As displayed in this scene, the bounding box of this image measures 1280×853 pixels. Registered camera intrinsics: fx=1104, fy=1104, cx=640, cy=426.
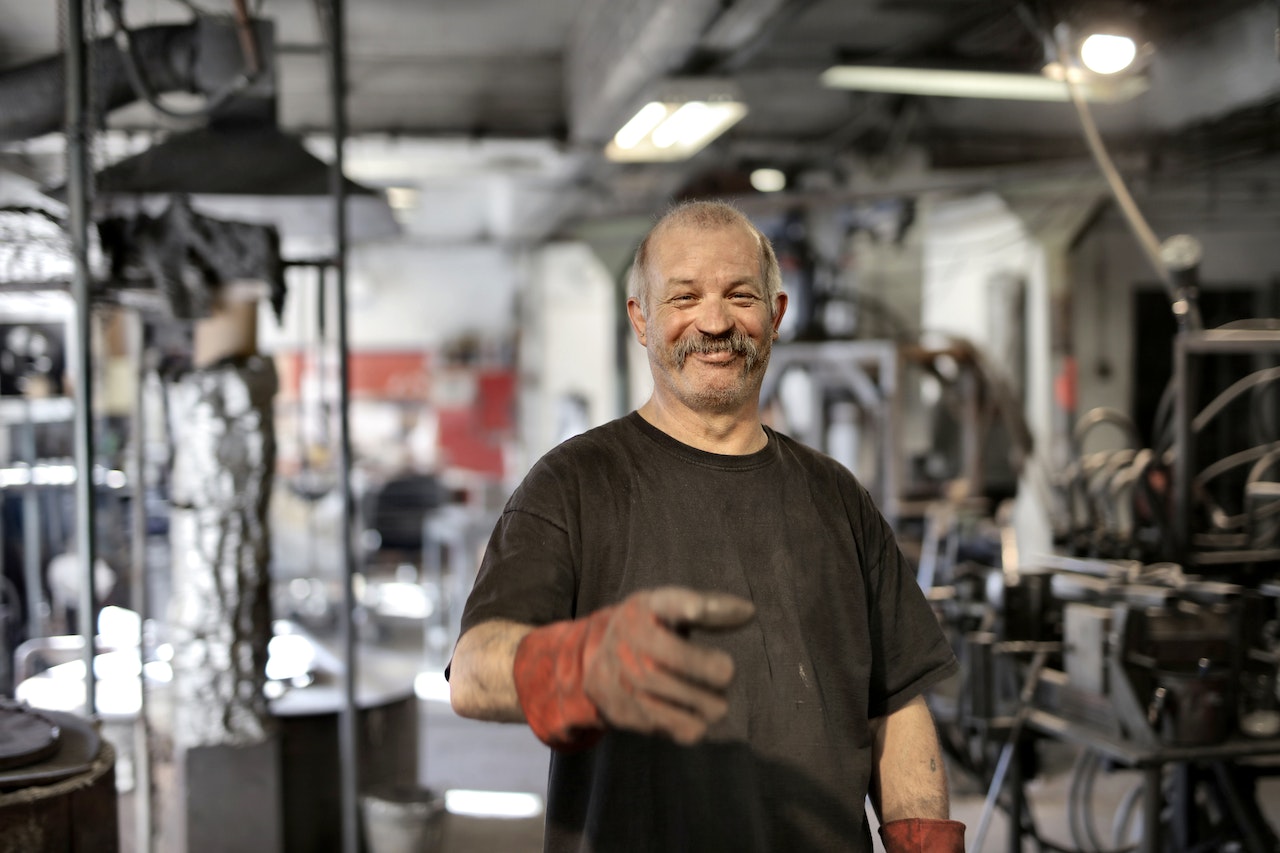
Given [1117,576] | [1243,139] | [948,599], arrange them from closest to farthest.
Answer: [1117,576] < [948,599] < [1243,139]

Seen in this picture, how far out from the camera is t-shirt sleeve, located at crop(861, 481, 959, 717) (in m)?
1.70

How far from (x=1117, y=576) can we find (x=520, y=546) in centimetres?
236

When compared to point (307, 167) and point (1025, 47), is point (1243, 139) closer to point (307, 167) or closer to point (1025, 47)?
point (1025, 47)

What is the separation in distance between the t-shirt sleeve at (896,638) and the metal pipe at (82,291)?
188cm

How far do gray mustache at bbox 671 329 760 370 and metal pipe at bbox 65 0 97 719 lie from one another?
1681mm

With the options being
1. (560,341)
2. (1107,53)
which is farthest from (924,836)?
(560,341)

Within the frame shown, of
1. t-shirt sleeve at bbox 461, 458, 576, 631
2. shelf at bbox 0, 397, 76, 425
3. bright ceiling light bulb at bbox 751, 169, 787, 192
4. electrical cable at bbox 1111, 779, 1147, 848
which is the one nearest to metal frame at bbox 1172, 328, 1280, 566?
electrical cable at bbox 1111, 779, 1147, 848

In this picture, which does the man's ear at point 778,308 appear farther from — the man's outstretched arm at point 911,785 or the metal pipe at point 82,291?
the metal pipe at point 82,291

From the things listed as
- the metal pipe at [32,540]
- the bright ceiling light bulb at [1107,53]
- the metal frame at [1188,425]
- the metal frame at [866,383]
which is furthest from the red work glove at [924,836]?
the metal pipe at [32,540]

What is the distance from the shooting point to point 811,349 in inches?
265

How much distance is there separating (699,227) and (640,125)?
11.6 ft

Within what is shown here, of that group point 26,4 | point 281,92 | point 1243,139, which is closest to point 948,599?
point 1243,139

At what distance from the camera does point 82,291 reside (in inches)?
103

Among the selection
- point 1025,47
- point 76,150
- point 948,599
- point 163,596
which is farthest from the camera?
point 163,596
